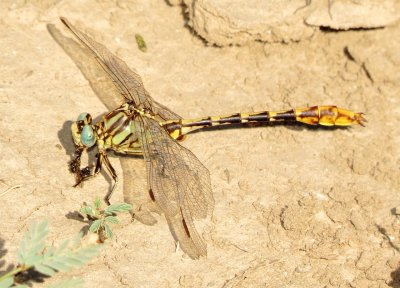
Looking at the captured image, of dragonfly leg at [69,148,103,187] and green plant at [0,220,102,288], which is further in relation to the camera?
dragonfly leg at [69,148,103,187]

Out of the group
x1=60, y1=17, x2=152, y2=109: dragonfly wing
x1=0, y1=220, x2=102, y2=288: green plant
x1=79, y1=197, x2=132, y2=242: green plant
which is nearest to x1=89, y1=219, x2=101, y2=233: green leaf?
x1=79, y1=197, x2=132, y2=242: green plant

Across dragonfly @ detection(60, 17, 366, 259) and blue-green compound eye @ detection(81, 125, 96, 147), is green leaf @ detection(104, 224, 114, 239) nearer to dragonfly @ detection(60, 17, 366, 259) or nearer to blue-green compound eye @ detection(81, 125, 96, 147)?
dragonfly @ detection(60, 17, 366, 259)

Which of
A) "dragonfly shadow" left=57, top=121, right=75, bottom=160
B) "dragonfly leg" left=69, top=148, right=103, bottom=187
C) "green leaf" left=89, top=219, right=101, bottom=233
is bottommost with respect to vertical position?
"green leaf" left=89, top=219, right=101, bottom=233

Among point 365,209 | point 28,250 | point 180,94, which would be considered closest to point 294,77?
point 180,94

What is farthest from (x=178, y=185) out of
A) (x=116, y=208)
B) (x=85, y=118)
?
(x=85, y=118)

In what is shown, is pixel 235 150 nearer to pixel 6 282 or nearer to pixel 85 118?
pixel 85 118
